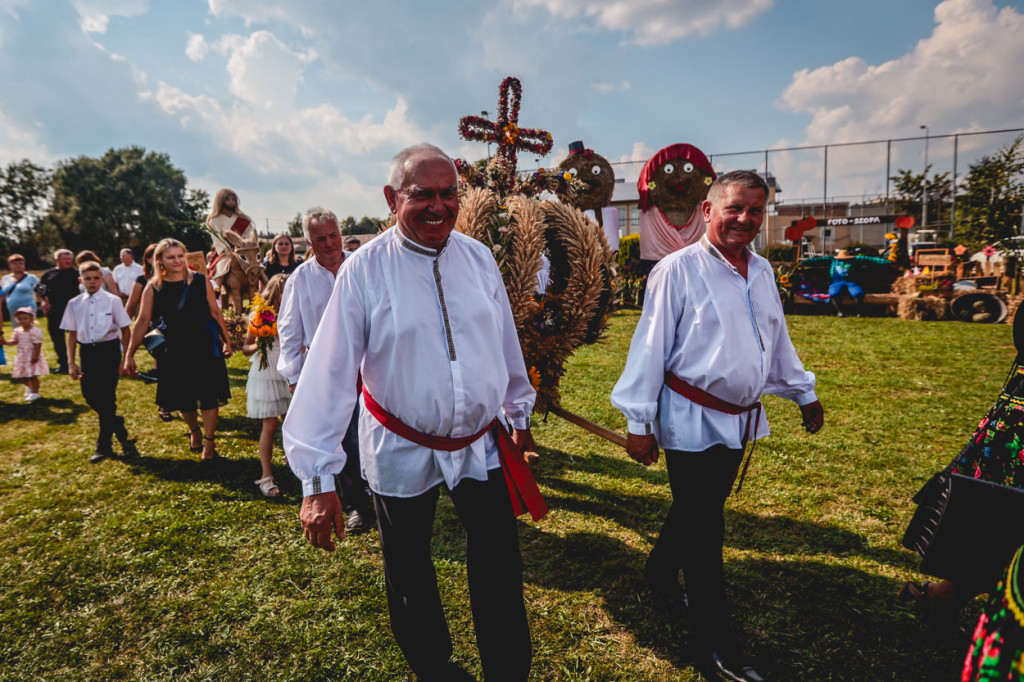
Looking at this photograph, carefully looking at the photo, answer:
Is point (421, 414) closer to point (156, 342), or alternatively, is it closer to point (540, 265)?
point (540, 265)

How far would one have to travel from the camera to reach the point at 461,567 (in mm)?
3502

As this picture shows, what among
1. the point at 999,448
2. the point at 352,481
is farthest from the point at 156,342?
the point at 999,448

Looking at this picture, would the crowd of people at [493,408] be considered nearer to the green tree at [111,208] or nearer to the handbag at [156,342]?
the handbag at [156,342]

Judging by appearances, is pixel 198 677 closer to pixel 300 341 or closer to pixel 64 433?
pixel 300 341

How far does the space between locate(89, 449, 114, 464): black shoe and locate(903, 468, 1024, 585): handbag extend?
6953mm

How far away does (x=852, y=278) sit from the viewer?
13.3 meters

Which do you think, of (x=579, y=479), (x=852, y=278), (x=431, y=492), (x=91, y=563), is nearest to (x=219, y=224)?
(x=91, y=563)

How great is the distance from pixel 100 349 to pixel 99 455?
1.12 m

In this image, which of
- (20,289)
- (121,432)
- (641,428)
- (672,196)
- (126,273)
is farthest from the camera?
(672,196)

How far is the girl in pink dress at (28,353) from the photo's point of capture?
803cm

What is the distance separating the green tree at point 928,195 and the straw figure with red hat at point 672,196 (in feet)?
64.8

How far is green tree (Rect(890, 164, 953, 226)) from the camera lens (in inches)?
Result: 983

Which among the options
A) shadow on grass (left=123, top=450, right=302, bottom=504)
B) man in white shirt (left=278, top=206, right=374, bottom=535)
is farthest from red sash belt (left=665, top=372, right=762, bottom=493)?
shadow on grass (left=123, top=450, right=302, bottom=504)

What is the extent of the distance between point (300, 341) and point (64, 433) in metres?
4.91
